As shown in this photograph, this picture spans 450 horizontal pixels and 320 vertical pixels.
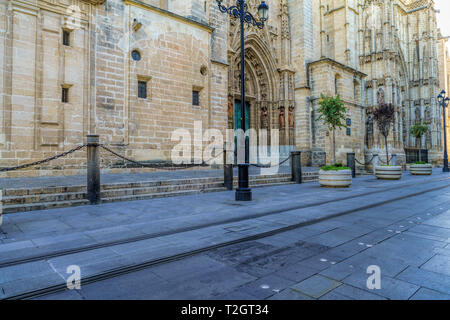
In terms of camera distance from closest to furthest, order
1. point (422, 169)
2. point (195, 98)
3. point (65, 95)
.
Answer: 1. point (65, 95)
2. point (195, 98)
3. point (422, 169)

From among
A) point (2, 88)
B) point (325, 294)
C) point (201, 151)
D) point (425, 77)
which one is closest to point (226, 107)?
point (201, 151)

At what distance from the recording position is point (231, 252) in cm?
332

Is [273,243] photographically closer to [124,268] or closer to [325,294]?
[325,294]

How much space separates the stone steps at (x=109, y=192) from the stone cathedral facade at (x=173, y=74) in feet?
12.5

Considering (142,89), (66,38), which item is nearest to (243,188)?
(142,89)

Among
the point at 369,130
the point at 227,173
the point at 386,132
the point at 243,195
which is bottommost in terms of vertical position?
the point at 243,195

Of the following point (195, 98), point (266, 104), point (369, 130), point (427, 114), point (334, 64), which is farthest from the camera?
point (427, 114)

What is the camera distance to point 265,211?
5.84 m

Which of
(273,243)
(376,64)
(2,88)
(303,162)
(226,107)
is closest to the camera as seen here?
(273,243)

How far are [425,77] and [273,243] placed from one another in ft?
143

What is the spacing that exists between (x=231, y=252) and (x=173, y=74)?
11.8 meters

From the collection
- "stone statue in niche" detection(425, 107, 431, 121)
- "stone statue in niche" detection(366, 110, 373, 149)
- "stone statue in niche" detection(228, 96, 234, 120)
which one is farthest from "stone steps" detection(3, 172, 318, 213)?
"stone statue in niche" detection(425, 107, 431, 121)

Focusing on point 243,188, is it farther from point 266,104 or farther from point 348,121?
point 348,121

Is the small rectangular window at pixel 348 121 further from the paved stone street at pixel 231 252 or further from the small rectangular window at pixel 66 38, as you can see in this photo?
the small rectangular window at pixel 66 38
